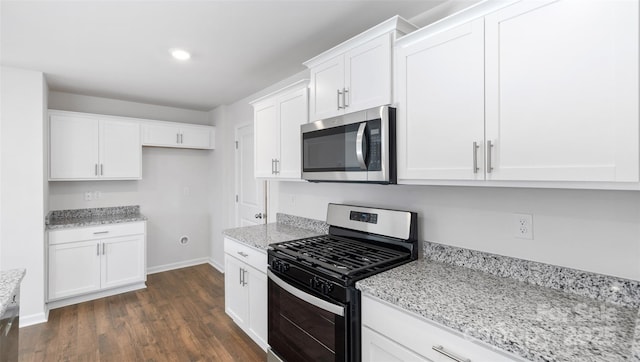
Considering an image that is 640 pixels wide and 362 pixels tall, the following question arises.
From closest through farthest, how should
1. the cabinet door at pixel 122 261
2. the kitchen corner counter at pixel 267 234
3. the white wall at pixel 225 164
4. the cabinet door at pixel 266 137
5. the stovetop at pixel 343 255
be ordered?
the stovetop at pixel 343 255, the kitchen corner counter at pixel 267 234, the cabinet door at pixel 266 137, the cabinet door at pixel 122 261, the white wall at pixel 225 164

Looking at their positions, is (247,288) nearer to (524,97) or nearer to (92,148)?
(524,97)

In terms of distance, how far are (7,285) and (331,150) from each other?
5.72 feet

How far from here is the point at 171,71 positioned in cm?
294

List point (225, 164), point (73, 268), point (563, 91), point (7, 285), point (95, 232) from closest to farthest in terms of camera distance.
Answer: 1. point (563, 91)
2. point (7, 285)
3. point (73, 268)
4. point (95, 232)
5. point (225, 164)

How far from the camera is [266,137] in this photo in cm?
277

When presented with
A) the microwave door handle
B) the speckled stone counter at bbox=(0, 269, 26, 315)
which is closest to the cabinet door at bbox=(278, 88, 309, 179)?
the microwave door handle

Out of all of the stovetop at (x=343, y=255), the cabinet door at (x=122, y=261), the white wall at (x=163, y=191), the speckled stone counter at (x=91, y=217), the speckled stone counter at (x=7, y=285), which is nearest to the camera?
the speckled stone counter at (x=7, y=285)

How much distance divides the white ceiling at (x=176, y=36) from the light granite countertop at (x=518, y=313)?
62.1 inches

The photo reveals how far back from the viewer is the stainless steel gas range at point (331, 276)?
1484mm

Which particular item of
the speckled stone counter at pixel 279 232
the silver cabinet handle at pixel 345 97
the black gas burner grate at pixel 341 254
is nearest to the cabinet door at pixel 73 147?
the speckled stone counter at pixel 279 232

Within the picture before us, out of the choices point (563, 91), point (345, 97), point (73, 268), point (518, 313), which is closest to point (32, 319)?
point (73, 268)

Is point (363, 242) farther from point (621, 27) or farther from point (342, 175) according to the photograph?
point (621, 27)

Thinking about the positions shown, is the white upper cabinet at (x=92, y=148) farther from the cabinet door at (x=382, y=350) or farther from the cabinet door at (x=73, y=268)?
the cabinet door at (x=382, y=350)

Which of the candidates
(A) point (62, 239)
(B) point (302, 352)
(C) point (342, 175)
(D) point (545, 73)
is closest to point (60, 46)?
(A) point (62, 239)
